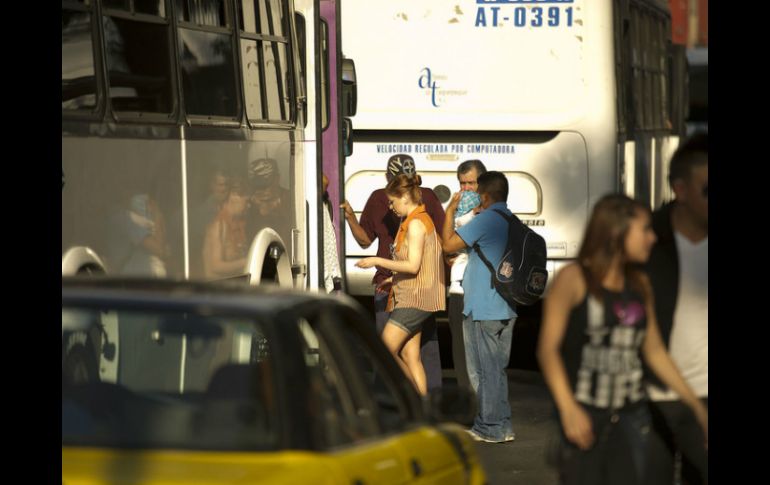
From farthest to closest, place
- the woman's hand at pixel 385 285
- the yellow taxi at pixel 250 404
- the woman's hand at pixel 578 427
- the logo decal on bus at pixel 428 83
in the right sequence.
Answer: the logo decal on bus at pixel 428 83 → the woman's hand at pixel 385 285 → the woman's hand at pixel 578 427 → the yellow taxi at pixel 250 404

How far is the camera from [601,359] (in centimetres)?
642

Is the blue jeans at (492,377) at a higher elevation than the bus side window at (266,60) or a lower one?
lower

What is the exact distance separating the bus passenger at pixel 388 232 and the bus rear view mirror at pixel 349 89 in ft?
3.93

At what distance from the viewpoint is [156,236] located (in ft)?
30.7

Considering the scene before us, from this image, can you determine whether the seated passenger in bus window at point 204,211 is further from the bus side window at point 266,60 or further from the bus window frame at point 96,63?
the bus window frame at point 96,63

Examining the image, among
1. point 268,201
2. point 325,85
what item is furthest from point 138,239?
point 325,85

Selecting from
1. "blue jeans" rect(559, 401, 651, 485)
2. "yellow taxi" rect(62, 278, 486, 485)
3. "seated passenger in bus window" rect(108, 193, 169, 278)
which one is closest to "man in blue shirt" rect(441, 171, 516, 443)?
"seated passenger in bus window" rect(108, 193, 169, 278)

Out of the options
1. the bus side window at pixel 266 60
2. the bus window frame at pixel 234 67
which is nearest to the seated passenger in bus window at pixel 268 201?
the bus side window at pixel 266 60

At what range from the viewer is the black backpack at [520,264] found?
11.1m

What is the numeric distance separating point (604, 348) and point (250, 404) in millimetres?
1810

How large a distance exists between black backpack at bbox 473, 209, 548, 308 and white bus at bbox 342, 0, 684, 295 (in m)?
4.35

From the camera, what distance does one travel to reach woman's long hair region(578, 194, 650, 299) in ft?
21.2
